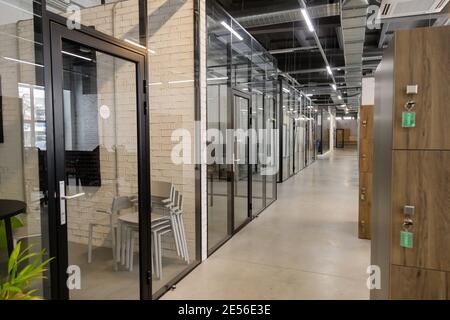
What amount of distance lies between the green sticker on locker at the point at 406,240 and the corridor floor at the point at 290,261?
1431 millimetres

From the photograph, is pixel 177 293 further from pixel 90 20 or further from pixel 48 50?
pixel 90 20

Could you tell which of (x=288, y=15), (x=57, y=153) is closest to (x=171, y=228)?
(x=57, y=153)

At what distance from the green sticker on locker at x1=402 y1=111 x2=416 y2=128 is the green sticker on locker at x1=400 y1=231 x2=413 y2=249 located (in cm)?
64

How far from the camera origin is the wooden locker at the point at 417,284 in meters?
Result: 1.86

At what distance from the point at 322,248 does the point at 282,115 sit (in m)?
6.00

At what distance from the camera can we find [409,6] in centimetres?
412

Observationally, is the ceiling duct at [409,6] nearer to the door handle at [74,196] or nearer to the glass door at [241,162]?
the glass door at [241,162]

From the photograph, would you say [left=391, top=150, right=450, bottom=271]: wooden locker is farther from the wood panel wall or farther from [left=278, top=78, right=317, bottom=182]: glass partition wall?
[left=278, top=78, right=317, bottom=182]: glass partition wall

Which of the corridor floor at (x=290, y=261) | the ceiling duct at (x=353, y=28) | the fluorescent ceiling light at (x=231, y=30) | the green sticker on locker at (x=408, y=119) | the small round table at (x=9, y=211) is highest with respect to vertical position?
the ceiling duct at (x=353, y=28)

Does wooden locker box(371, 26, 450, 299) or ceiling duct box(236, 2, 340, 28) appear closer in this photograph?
wooden locker box(371, 26, 450, 299)

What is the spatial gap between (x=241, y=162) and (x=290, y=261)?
2143 mm

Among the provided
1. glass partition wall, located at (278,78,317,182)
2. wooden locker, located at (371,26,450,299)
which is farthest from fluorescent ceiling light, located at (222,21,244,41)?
glass partition wall, located at (278,78,317,182)

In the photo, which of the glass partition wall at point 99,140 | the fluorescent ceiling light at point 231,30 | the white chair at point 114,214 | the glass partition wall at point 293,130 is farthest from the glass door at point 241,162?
the glass partition wall at point 293,130

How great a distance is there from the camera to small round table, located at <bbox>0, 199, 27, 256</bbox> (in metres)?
1.95
